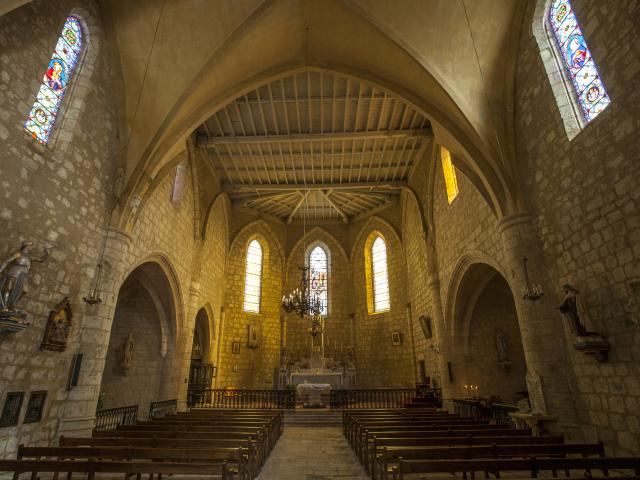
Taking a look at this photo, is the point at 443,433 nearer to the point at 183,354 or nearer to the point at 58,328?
the point at 58,328

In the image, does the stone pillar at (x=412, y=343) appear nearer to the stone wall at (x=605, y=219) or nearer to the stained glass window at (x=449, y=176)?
the stained glass window at (x=449, y=176)

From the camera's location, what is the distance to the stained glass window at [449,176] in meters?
12.3

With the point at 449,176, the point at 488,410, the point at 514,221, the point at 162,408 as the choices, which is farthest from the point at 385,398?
the point at 514,221

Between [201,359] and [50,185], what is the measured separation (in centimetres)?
Answer: 1129

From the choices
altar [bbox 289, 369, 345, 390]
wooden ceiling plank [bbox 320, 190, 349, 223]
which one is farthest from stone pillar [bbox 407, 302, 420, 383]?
Result: wooden ceiling plank [bbox 320, 190, 349, 223]

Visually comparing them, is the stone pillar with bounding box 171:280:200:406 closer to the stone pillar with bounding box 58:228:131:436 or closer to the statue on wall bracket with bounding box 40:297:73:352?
the stone pillar with bounding box 58:228:131:436

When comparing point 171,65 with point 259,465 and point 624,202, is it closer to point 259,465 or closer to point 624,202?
point 259,465

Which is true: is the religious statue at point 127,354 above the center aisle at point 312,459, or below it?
above

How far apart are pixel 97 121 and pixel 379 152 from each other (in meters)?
10.5

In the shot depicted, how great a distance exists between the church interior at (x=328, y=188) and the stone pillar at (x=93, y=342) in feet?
0.17

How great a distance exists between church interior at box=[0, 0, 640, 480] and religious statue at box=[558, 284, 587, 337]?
0.03 meters

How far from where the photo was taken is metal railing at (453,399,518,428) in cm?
900

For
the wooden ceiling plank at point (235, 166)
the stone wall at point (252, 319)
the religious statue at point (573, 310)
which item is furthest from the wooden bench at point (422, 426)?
the wooden ceiling plank at point (235, 166)

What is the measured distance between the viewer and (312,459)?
6.93m
